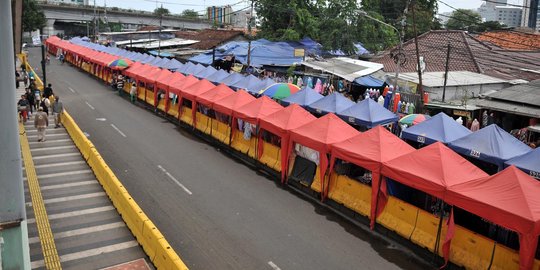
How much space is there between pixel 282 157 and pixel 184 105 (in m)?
10.2

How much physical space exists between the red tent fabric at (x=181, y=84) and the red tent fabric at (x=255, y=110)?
6207mm

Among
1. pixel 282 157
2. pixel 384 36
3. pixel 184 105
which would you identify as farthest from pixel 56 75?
pixel 282 157

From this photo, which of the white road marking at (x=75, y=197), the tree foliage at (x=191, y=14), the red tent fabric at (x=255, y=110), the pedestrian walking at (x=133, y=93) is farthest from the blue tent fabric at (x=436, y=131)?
the tree foliage at (x=191, y=14)

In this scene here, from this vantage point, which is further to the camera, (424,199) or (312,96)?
(312,96)

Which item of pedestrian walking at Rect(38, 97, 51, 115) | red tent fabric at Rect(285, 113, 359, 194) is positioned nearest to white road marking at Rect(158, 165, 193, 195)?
red tent fabric at Rect(285, 113, 359, 194)

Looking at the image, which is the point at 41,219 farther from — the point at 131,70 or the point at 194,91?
the point at 131,70

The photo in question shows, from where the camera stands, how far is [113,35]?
3091 inches

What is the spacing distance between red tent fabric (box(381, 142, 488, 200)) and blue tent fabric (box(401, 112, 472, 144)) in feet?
16.5

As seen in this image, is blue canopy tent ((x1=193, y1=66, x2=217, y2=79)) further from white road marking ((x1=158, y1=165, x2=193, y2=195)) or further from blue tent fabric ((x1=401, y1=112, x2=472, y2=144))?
blue tent fabric ((x1=401, y1=112, x2=472, y2=144))

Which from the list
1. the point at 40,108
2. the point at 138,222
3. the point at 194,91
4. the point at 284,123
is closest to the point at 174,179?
the point at 284,123

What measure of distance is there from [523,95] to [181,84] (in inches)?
659

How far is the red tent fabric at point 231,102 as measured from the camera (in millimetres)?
18419

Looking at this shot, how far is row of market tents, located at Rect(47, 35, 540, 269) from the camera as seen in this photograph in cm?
898

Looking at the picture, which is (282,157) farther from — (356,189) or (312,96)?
(312,96)
